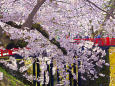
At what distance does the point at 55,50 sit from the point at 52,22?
139 cm

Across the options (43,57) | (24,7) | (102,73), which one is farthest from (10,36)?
(102,73)

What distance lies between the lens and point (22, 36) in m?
5.55

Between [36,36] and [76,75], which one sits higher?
[36,36]

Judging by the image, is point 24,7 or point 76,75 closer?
point 24,7

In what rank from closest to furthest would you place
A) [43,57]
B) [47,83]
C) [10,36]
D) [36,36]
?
[10,36] < [36,36] < [43,57] < [47,83]

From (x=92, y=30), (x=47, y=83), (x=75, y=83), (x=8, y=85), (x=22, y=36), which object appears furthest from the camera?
(x=92, y=30)

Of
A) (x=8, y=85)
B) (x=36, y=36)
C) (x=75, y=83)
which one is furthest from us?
(x=75, y=83)

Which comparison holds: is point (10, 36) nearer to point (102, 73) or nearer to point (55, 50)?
point (55, 50)

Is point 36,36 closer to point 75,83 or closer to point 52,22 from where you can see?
point 52,22

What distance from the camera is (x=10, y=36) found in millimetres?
5047

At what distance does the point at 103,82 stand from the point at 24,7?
5.59 meters

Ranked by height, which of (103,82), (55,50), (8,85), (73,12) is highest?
(73,12)

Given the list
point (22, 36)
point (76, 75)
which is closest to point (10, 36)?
point (22, 36)

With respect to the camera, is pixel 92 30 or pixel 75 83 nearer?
pixel 75 83
